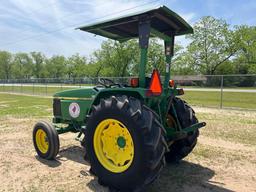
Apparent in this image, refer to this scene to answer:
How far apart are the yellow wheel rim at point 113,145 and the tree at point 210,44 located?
45309 millimetres

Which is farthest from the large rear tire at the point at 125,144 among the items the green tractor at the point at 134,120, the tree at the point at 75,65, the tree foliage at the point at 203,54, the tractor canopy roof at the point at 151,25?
the tree at the point at 75,65

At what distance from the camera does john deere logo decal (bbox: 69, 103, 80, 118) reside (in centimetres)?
524

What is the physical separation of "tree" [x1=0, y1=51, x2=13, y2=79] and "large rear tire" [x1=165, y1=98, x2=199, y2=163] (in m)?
93.4

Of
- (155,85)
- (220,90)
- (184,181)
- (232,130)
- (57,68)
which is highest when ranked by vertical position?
(57,68)

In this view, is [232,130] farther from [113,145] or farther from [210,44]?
[210,44]

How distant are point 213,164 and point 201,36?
45.0 meters

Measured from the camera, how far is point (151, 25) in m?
4.35

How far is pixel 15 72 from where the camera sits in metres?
89.1

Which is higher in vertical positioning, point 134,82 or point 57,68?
point 57,68

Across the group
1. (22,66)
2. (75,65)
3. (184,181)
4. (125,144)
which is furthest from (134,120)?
(22,66)

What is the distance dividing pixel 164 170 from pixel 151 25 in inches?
95.9

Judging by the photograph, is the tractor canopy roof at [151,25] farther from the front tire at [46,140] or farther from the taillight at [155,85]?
the front tire at [46,140]

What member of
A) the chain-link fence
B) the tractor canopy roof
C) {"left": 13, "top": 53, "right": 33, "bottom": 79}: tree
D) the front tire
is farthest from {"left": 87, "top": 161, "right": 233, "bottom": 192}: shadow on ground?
{"left": 13, "top": 53, "right": 33, "bottom": 79}: tree

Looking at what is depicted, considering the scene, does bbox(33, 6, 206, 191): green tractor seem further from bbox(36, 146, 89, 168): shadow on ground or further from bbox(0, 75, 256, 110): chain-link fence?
bbox(0, 75, 256, 110): chain-link fence
